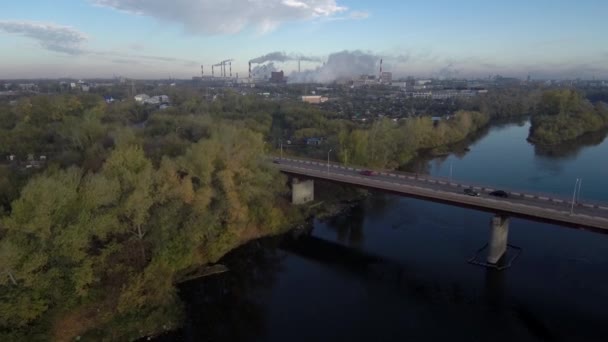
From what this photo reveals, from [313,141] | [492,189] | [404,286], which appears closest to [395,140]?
[313,141]

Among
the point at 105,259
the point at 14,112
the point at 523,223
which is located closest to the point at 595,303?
the point at 523,223

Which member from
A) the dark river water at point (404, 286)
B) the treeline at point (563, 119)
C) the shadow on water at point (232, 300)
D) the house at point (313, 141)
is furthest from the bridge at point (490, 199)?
the treeline at point (563, 119)

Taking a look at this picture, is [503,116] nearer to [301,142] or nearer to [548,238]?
[301,142]

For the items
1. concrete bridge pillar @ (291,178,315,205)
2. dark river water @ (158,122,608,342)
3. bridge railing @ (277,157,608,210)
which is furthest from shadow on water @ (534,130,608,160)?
concrete bridge pillar @ (291,178,315,205)

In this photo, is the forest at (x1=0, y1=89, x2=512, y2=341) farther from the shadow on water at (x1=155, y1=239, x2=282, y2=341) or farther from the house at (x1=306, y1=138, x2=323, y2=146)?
the house at (x1=306, y1=138, x2=323, y2=146)

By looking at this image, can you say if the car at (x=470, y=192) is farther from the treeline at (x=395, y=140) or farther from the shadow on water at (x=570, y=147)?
the shadow on water at (x=570, y=147)

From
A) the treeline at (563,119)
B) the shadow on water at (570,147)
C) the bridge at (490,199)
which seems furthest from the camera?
the treeline at (563,119)
